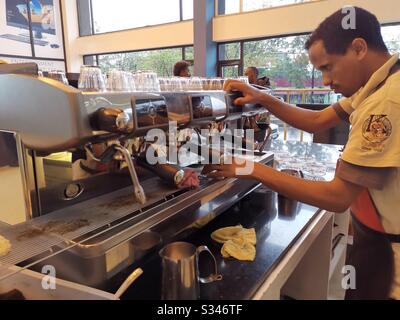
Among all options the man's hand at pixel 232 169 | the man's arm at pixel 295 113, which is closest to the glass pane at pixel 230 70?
the man's arm at pixel 295 113

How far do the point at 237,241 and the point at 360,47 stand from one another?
715 mm

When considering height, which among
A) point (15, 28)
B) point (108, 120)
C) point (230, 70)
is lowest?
point (108, 120)

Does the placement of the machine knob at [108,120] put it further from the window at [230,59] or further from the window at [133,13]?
the window at [133,13]

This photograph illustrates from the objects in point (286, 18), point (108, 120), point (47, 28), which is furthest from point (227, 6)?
point (108, 120)

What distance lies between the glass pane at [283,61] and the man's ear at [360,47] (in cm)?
443

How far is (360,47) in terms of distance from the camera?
0.94 m

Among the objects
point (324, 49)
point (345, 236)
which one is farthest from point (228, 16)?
point (324, 49)

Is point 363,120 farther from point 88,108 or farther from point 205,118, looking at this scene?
point 88,108

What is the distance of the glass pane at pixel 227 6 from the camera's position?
623cm

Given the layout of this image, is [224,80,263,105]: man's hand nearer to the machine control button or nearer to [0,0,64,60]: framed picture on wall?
the machine control button

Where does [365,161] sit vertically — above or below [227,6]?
below

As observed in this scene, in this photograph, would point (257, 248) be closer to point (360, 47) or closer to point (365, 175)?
point (365, 175)

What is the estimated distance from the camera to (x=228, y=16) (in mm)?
6160

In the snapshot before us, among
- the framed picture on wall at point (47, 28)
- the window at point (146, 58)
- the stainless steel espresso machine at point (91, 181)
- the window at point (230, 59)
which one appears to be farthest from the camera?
the framed picture on wall at point (47, 28)
